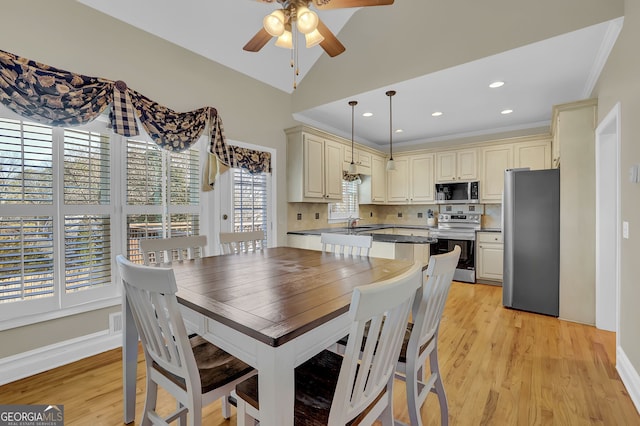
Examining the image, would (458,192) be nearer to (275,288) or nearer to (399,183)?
(399,183)

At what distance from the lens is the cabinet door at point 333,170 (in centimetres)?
430

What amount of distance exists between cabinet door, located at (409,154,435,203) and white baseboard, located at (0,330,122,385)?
4.75 metres

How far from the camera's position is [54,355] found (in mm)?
2180

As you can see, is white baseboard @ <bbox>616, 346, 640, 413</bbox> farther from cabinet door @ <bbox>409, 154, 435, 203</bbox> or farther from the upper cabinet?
cabinet door @ <bbox>409, 154, 435, 203</bbox>

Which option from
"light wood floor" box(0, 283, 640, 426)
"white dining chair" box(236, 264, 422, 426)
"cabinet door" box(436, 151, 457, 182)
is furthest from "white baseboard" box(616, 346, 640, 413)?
"cabinet door" box(436, 151, 457, 182)

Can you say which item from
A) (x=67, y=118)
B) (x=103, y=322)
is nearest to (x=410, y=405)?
(x=103, y=322)

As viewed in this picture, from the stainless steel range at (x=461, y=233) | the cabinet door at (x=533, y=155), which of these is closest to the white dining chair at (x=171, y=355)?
the stainless steel range at (x=461, y=233)

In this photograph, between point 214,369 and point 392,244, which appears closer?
point 214,369

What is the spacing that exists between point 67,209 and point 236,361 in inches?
78.1

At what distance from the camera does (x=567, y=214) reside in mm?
3088

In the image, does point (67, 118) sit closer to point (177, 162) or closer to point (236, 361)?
point (177, 162)

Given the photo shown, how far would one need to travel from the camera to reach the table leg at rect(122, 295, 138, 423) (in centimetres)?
155

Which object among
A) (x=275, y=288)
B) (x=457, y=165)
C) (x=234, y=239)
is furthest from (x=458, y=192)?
(x=275, y=288)

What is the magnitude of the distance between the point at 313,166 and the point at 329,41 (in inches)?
80.1
